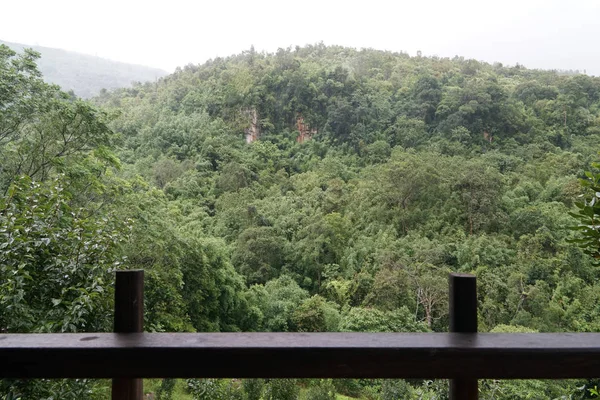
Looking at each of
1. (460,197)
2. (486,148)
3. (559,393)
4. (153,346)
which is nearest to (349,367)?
(153,346)

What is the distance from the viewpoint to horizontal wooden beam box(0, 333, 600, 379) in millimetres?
572

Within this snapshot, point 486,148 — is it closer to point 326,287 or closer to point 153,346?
point 326,287

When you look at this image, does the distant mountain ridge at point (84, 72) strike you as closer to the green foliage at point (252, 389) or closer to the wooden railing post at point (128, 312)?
the green foliage at point (252, 389)

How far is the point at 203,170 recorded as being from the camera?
2230 cm

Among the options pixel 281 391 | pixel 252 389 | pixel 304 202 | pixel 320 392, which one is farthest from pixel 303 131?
pixel 281 391

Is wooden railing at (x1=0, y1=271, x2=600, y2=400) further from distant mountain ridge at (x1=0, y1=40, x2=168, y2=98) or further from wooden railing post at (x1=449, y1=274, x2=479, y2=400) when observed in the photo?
distant mountain ridge at (x1=0, y1=40, x2=168, y2=98)

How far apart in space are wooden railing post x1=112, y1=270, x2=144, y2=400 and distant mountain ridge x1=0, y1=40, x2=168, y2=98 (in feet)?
103

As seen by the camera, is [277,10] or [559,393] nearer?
[559,393]

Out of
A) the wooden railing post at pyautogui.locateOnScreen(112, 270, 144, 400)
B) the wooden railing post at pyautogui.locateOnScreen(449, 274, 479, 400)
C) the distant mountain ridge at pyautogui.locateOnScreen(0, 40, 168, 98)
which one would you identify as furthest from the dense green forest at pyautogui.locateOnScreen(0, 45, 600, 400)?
the distant mountain ridge at pyautogui.locateOnScreen(0, 40, 168, 98)

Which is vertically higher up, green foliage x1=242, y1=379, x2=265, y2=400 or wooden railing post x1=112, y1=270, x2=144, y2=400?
wooden railing post x1=112, y1=270, x2=144, y2=400

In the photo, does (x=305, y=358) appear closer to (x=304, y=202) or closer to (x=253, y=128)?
(x=304, y=202)

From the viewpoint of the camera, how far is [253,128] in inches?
1094

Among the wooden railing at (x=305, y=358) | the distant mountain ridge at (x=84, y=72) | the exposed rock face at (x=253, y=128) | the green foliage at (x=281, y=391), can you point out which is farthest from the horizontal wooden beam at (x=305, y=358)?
the distant mountain ridge at (x=84, y=72)

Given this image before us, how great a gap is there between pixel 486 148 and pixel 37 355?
23998 millimetres
